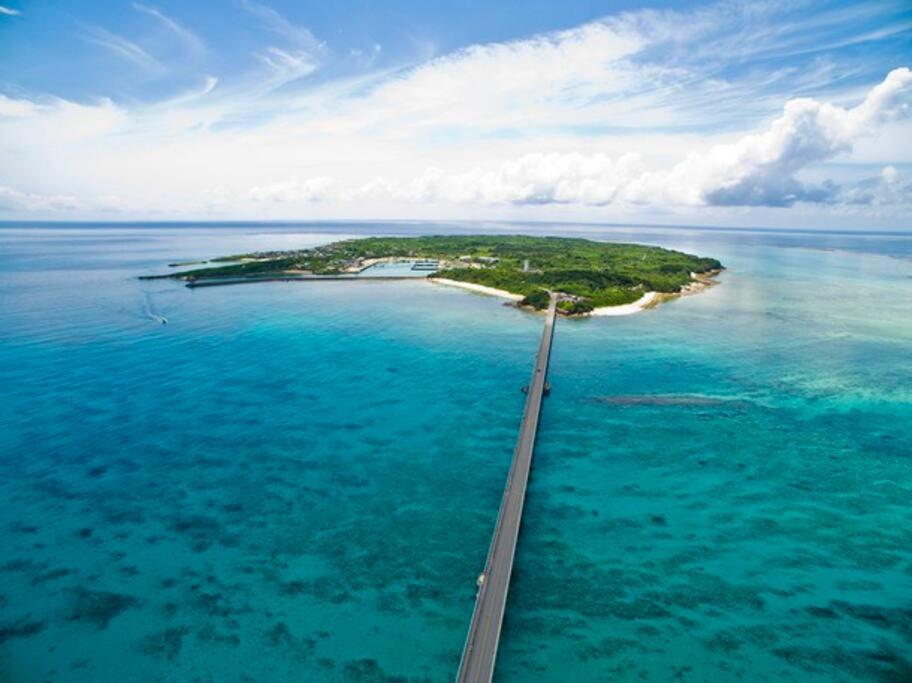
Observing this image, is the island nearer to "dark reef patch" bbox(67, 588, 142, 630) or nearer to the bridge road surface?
the bridge road surface

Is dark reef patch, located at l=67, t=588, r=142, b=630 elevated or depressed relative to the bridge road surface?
depressed

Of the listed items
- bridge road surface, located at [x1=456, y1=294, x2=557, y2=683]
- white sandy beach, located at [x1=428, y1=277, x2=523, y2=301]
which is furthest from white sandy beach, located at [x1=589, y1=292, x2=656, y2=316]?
bridge road surface, located at [x1=456, y1=294, x2=557, y2=683]

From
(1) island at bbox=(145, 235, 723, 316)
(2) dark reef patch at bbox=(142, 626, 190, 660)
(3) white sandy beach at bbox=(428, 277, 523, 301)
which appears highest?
(1) island at bbox=(145, 235, 723, 316)

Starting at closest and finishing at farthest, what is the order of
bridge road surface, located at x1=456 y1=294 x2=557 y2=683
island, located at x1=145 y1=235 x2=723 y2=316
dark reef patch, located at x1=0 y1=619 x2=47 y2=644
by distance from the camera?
bridge road surface, located at x1=456 y1=294 x2=557 y2=683 < dark reef patch, located at x1=0 y1=619 x2=47 y2=644 < island, located at x1=145 y1=235 x2=723 y2=316

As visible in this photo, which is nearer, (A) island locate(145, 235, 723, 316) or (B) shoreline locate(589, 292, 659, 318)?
(B) shoreline locate(589, 292, 659, 318)

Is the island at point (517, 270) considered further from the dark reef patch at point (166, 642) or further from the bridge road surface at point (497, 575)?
the dark reef patch at point (166, 642)

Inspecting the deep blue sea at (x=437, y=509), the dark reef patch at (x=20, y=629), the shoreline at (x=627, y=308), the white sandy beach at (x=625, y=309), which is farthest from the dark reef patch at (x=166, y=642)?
the white sandy beach at (x=625, y=309)

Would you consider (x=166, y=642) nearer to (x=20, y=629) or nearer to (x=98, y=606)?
(x=98, y=606)
